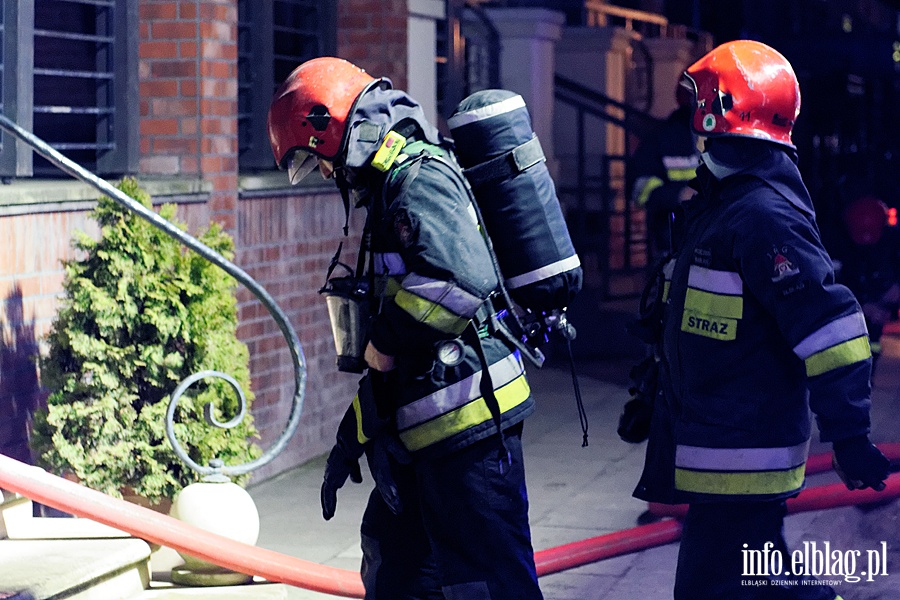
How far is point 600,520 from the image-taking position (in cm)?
684

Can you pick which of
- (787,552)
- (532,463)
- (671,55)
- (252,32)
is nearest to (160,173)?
(252,32)

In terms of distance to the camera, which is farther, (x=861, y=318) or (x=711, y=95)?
(x=711, y=95)

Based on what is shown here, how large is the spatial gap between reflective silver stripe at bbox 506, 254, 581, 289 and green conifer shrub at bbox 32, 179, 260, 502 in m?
2.21

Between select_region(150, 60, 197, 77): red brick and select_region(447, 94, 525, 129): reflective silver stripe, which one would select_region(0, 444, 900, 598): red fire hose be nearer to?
select_region(447, 94, 525, 129): reflective silver stripe

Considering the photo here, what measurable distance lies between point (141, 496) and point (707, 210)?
2.86 metres

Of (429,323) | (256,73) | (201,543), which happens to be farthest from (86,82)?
(429,323)

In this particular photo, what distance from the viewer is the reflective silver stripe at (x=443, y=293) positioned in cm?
386

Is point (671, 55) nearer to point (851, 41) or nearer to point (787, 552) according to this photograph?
point (851, 41)

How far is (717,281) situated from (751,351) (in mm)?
216

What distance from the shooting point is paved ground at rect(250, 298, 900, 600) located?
5.76 m

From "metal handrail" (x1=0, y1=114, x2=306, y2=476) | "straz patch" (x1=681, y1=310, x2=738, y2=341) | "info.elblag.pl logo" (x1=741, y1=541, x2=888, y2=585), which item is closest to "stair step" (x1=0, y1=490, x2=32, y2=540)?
"metal handrail" (x1=0, y1=114, x2=306, y2=476)

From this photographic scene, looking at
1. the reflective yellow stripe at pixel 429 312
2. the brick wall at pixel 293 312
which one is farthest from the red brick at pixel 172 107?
the reflective yellow stripe at pixel 429 312

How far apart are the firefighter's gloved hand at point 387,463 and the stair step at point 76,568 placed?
1402 millimetres

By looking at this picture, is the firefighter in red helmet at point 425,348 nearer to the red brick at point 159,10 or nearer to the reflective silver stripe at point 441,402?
the reflective silver stripe at point 441,402
